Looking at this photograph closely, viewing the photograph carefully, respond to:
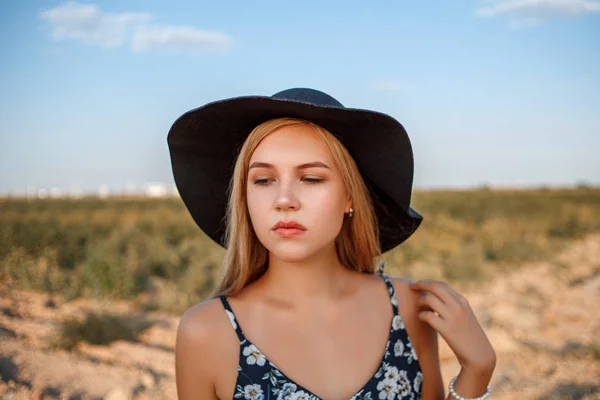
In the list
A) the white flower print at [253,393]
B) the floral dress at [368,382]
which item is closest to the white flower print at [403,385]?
the floral dress at [368,382]

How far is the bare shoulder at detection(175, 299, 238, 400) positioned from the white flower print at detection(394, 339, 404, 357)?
63cm

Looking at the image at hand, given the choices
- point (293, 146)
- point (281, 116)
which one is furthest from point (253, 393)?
point (281, 116)

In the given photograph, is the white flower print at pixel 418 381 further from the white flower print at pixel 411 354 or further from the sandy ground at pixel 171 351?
the sandy ground at pixel 171 351

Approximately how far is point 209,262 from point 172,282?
1.12 m

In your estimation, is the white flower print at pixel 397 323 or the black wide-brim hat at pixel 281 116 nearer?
the black wide-brim hat at pixel 281 116

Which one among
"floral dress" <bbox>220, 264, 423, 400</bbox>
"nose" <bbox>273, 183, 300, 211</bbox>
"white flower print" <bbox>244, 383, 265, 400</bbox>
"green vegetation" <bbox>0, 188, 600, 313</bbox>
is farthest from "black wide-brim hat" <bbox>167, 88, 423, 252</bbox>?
"green vegetation" <bbox>0, 188, 600, 313</bbox>

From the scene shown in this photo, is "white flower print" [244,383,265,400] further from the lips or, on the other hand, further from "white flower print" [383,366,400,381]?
the lips

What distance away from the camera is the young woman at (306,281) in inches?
83.5

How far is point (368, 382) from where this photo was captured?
2.17m

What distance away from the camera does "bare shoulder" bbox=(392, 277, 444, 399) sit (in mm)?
2393

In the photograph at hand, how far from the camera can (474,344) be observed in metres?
2.19

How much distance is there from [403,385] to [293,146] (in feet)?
3.29

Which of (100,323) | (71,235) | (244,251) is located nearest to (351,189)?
(244,251)

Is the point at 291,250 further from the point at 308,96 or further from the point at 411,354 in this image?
the point at 411,354
